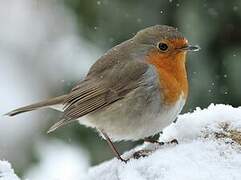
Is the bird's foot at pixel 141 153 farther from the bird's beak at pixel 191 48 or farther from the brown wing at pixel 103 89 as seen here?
the bird's beak at pixel 191 48

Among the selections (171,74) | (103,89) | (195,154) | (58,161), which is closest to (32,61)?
(58,161)

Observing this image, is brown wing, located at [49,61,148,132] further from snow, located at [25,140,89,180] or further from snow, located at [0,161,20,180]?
snow, located at [25,140,89,180]

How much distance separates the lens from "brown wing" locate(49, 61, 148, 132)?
4824 millimetres

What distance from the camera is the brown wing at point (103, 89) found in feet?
15.8

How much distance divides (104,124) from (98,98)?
22cm

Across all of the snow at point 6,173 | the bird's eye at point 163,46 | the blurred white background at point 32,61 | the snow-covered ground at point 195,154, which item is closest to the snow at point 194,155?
the snow-covered ground at point 195,154

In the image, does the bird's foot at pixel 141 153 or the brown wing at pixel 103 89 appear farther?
the brown wing at pixel 103 89

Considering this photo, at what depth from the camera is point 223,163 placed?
362 cm

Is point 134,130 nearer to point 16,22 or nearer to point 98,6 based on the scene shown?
point 98,6

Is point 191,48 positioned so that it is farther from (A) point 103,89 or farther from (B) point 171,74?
(A) point 103,89

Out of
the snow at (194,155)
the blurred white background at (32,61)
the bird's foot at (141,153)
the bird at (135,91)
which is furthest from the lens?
the blurred white background at (32,61)

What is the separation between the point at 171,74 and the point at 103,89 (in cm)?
50

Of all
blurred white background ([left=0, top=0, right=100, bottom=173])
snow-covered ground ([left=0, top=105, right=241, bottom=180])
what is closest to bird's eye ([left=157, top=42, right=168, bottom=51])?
snow-covered ground ([left=0, top=105, right=241, bottom=180])

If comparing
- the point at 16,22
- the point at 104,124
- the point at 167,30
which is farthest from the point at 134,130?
the point at 16,22
